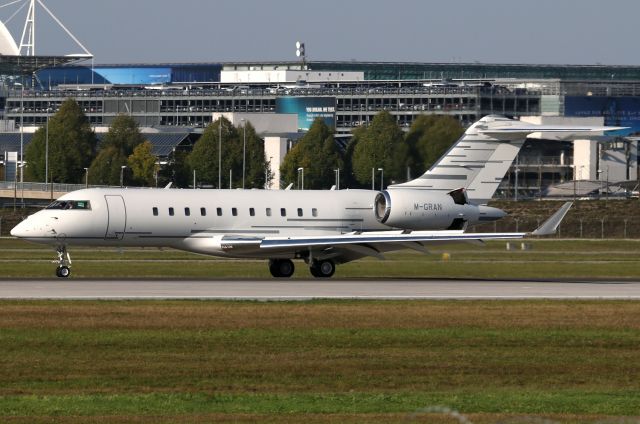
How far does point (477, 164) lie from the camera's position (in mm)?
57125

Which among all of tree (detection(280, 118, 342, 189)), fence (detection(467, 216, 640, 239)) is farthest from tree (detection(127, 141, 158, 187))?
fence (detection(467, 216, 640, 239))

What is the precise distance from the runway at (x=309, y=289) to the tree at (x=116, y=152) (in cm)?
9729

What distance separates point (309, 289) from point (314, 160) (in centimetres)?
10865

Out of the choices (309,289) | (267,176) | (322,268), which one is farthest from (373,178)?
(309,289)

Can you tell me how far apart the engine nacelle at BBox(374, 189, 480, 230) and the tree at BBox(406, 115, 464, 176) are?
229 feet

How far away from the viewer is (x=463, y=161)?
5719cm

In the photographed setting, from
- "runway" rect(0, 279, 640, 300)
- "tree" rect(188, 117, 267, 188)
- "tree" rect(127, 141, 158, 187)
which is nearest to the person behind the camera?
"runway" rect(0, 279, 640, 300)

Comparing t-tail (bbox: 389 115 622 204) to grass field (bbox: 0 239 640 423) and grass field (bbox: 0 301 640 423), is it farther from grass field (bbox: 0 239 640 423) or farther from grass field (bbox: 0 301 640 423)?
grass field (bbox: 0 301 640 423)

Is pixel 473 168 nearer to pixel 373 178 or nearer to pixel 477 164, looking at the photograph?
pixel 477 164

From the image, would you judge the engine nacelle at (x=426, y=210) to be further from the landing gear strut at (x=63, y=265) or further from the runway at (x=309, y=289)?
the landing gear strut at (x=63, y=265)

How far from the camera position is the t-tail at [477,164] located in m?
57.2

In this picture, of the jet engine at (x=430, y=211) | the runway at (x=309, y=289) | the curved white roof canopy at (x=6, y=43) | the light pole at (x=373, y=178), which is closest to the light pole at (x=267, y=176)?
the light pole at (x=373, y=178)

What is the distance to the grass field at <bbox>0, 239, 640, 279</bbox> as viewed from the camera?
189ft

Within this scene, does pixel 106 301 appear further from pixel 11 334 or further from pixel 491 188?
pixel 491 188
